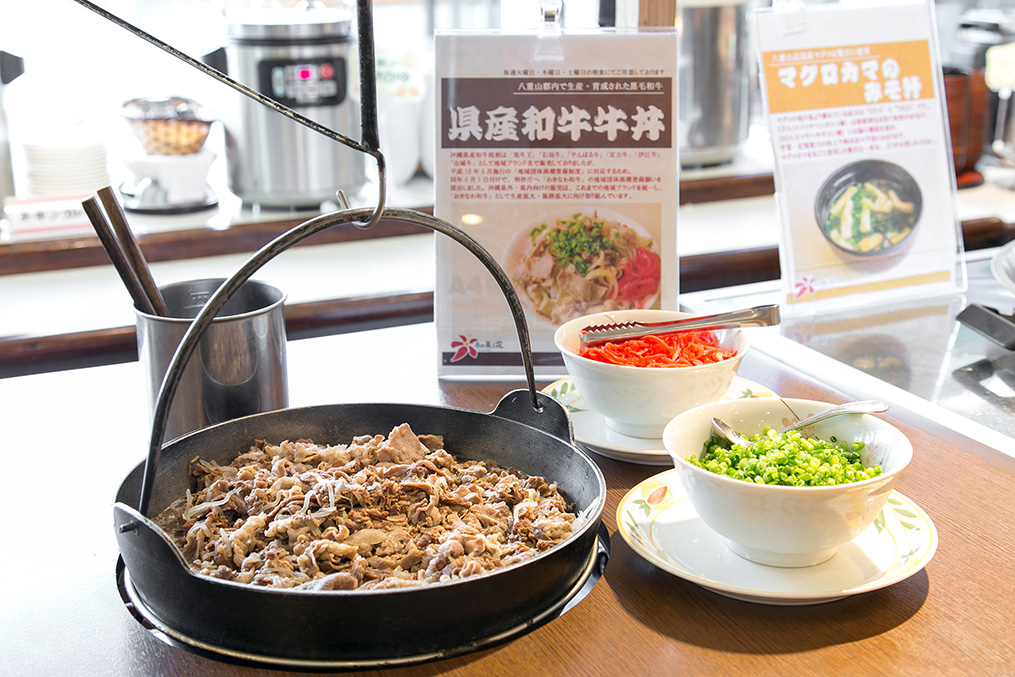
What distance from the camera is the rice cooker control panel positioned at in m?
2.47

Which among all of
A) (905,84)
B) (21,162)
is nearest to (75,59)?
(21,162)

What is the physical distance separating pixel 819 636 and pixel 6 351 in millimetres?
1593

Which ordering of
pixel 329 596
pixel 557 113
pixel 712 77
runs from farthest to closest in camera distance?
pixel 712 77 < pixel 557 113 < pixel 329 596

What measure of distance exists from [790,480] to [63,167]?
91.1 inches

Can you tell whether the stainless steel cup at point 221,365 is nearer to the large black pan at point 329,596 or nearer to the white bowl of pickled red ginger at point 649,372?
the large black pan at point 329,596

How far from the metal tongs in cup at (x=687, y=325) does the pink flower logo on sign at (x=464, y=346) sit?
0.77 ft

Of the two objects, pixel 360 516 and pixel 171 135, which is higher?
pixel 171 135

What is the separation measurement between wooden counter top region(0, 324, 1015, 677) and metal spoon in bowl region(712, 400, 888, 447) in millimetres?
152

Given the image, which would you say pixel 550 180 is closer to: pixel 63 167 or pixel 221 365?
pixel 221 365

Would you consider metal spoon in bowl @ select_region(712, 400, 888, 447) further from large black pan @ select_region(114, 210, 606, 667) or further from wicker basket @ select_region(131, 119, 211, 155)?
wicker basket @ select_region(131, 119, 211, 155)

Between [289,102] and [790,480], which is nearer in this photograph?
[790,480]

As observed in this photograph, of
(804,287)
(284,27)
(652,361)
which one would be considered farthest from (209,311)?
(284,27)

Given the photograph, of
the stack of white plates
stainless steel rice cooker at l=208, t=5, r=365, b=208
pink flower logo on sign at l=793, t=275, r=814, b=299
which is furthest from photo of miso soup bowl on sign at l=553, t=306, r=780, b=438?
the stack of white plates

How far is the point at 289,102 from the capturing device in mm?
2520
